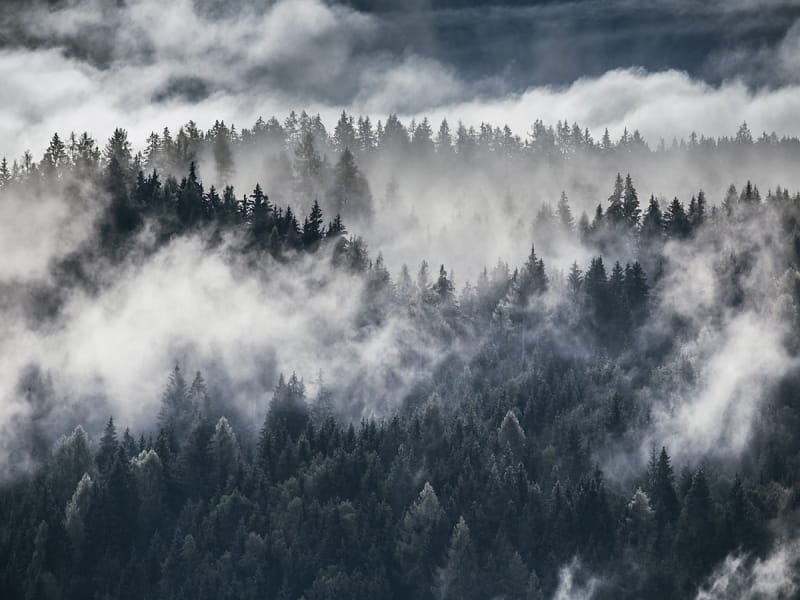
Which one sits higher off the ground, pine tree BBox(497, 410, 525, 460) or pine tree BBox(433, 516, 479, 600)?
pine tree BBox(497, 410, 525, 460)

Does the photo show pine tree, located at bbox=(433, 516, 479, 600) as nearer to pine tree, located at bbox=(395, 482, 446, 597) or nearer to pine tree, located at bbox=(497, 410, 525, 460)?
pine tree, located at bbox=(395, 482, 446, 597)

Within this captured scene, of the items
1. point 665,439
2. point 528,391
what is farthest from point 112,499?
point 665,439

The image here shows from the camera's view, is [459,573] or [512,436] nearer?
[459,573]

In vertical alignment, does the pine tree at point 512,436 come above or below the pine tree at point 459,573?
above

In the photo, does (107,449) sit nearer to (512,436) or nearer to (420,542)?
(420,542)

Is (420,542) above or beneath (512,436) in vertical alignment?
beneath

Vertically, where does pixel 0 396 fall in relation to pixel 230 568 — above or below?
above

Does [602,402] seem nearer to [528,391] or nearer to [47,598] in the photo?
[528,391]

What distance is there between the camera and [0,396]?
19762 centimetres

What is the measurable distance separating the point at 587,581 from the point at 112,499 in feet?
203

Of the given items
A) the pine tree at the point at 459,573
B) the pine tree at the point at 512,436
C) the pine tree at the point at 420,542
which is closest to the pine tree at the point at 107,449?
the pine tree at the point at 420,542

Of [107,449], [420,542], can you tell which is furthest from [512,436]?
[107,449]

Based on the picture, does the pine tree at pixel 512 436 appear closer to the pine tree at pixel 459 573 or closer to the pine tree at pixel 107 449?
the pine tree at pixel 459 573

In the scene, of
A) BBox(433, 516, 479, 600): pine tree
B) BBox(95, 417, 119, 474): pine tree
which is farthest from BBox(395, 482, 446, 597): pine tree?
BBox(95, 417, 119, 474): pine tree
